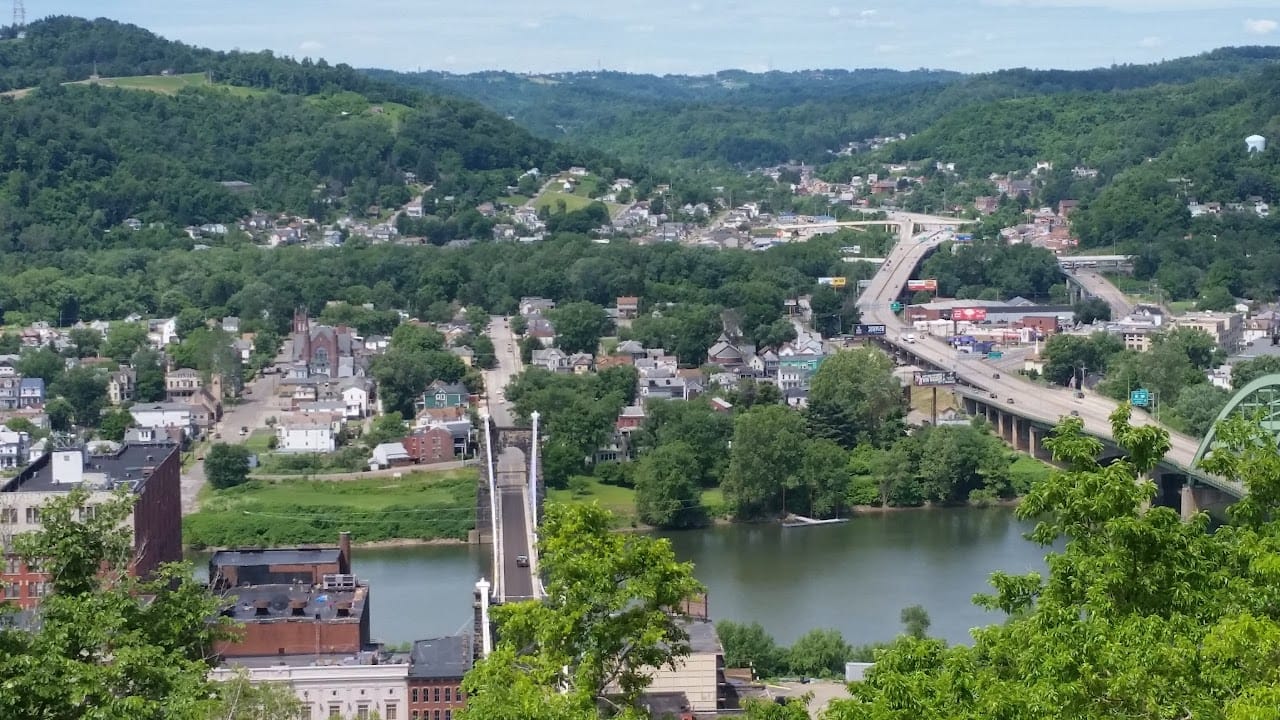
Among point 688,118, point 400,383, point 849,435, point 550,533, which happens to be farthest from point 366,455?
point 688,118

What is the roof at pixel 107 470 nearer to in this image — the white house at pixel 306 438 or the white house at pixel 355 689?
the white house at pixel 355 689

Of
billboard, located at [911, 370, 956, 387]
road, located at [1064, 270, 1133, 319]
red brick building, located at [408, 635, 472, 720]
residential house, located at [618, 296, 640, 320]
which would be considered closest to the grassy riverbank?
red brick building, located at [408, 635, 472, 720]

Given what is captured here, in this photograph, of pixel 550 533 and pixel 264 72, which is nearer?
pixel 550 533

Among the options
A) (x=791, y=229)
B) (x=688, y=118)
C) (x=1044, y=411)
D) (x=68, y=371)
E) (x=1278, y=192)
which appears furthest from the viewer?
(x=688, y=118)

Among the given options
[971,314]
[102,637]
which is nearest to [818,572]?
[102,637]

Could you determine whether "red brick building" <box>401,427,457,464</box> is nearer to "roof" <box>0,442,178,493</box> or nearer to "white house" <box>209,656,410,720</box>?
"roof" <box>0,442,178,493</box>

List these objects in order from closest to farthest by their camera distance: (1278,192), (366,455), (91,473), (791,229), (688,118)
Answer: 1. (91,473)
2. (366,455)
3. (1278,192)
4. (791,229)
5. (688,118)

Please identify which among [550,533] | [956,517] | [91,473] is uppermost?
[550,533]

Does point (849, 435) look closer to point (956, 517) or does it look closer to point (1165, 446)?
point (956, 517)

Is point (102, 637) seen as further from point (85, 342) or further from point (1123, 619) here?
point (85, 342)
